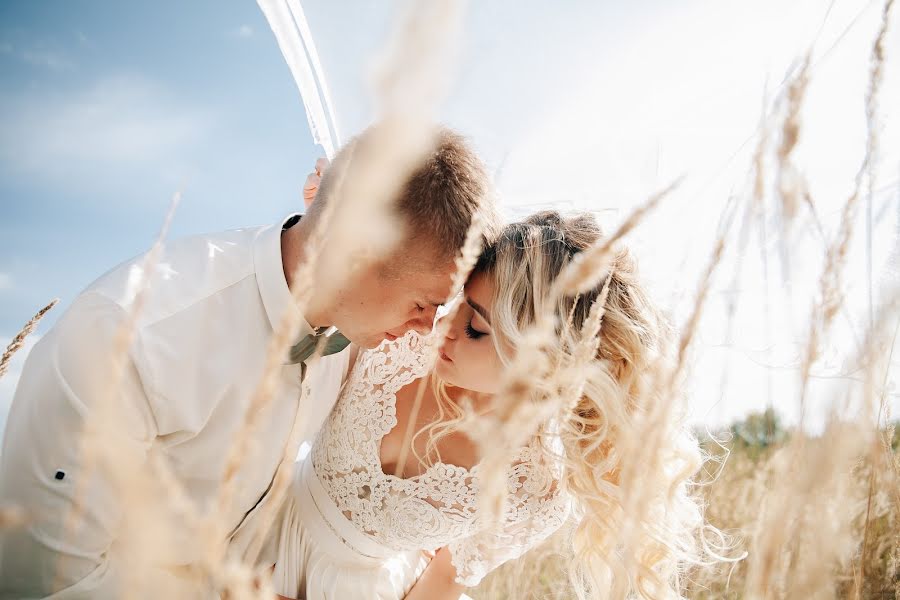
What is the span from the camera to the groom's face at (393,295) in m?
2.06

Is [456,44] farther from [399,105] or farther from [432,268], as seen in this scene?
[432,268]

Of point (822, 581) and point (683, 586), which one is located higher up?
point (822, 581)

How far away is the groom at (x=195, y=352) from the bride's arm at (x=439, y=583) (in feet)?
3.45

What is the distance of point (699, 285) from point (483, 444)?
0.32 meters

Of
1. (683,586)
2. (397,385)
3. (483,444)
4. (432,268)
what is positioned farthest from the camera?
(397,385)

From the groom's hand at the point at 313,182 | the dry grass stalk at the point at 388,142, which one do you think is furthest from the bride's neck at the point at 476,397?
the dry grass stalk at the point at 388,142

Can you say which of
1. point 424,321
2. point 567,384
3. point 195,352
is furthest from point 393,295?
point 567,384

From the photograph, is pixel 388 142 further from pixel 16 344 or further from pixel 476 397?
pixel 476 397

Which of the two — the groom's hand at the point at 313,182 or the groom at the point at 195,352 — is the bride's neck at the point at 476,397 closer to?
the groom at the point at 195,352

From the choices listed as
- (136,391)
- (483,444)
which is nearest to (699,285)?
(483,444)

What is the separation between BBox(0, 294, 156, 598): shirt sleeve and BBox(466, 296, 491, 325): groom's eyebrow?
4.25ft

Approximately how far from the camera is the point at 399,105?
425 millimetres

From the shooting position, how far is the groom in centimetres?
167

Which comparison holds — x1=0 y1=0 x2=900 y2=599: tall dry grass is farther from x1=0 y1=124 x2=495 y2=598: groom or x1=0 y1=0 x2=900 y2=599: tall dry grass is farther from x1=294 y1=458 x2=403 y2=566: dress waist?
x1=294 y1=458 x2=403 y2=566: dress waist
